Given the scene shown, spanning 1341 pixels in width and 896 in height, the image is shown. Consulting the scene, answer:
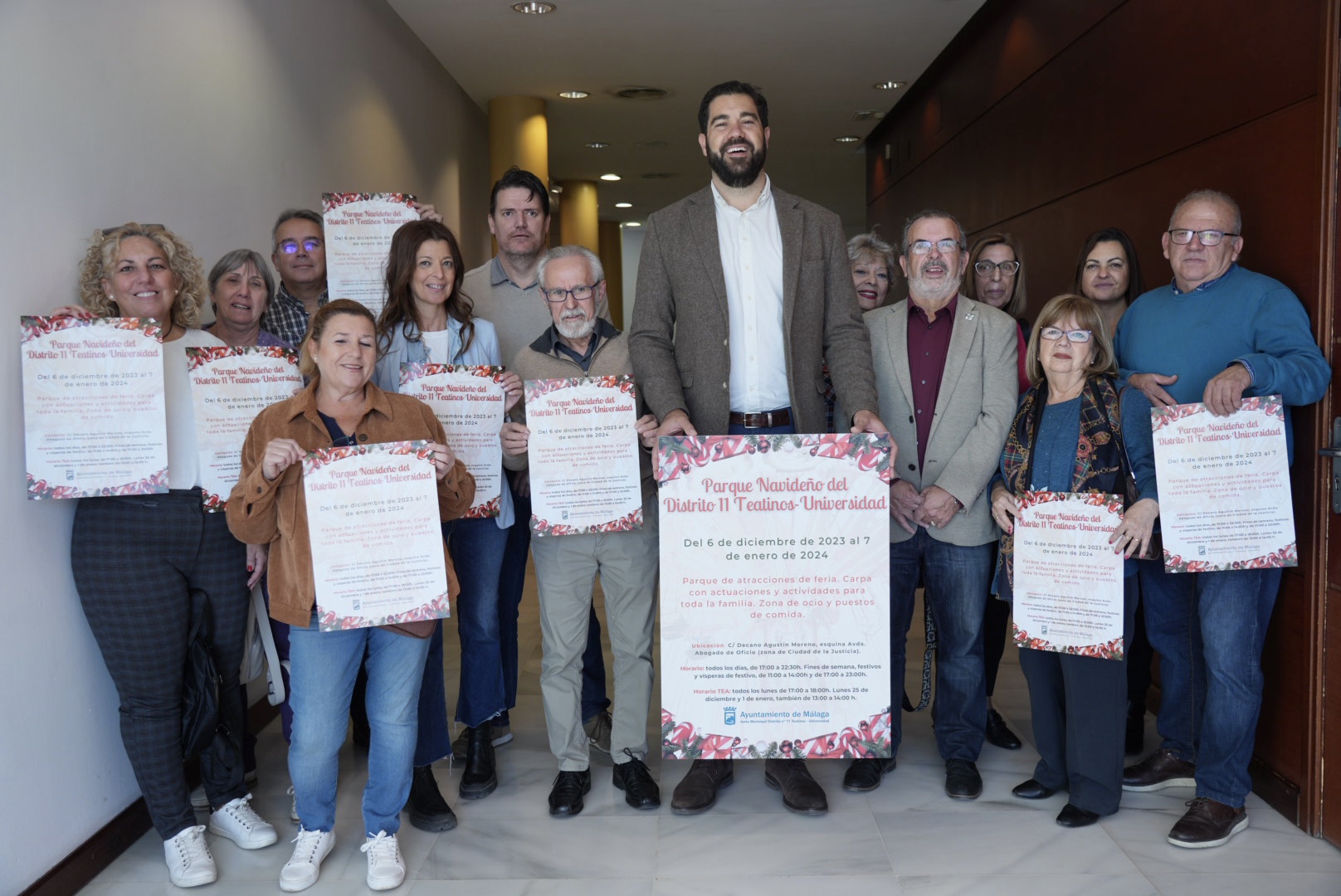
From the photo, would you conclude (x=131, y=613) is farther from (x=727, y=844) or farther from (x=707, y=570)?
(x=727, y=844)

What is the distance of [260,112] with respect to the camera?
4.10 m

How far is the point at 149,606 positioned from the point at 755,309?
5.89 ft

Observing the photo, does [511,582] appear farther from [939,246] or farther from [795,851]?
[939,246]

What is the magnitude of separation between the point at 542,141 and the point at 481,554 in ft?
19.7

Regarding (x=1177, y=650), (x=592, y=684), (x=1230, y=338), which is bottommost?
(x=592, y=684)

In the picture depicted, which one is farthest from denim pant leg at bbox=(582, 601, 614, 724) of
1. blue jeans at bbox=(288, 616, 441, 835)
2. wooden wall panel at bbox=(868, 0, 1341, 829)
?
wooden wall panel at bbox=(868, 0, 1341, 829)

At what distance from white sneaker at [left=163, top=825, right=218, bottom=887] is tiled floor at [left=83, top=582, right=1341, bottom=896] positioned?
0.04 m

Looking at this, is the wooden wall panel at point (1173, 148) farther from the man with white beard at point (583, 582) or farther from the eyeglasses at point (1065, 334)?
the man with white beard at point (583, 582)

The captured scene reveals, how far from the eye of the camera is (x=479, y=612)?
10.3 ft

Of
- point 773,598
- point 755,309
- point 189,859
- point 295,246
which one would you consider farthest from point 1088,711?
point 295,246

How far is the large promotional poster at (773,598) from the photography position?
8.79 ft

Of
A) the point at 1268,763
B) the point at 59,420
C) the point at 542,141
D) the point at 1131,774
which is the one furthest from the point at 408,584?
the point at 542,141

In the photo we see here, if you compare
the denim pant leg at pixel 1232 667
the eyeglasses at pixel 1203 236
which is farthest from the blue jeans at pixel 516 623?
the eyeglasses at pixel 1203 236

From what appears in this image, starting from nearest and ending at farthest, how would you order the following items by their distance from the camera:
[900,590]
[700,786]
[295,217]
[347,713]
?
[347,713]
[700,786]
[900,590]
[295,217]
